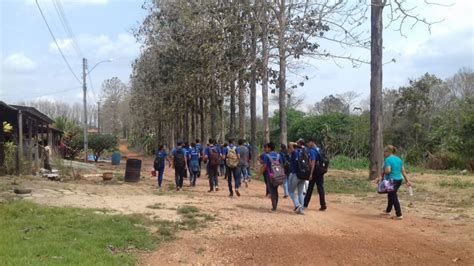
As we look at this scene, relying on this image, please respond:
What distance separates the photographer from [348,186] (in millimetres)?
19922

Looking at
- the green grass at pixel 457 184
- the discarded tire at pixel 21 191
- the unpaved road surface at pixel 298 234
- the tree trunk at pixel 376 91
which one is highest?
the tree trunk at pixel 376 91

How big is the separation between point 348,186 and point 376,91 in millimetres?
4218

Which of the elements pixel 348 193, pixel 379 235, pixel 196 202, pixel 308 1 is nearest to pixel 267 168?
pixel 196 202

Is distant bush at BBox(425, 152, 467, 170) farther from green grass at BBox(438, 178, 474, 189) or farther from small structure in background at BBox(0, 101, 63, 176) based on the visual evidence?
small structure in background at BBox(0, 101, 63, 176)

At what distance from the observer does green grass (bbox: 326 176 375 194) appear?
1853 cm

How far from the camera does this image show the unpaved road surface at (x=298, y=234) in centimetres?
860

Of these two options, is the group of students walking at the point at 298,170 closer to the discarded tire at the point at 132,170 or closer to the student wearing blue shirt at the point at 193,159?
the student wearing blue shirt at the point at 193,159

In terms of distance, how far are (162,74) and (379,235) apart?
28657 mm

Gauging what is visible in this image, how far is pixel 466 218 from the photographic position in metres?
11.9

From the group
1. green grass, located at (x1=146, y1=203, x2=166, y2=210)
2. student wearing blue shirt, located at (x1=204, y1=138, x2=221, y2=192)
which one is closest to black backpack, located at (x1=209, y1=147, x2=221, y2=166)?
student wearing blue shirt, located at (x1=204, y1=138, x2=221, y2=192)

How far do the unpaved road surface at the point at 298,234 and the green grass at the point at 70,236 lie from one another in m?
0.49

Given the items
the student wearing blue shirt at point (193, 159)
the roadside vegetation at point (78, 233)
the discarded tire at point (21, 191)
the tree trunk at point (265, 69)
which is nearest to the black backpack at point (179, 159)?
the student wearing blue shirt at point (193, 159)

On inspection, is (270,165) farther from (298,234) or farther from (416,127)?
(416,127)

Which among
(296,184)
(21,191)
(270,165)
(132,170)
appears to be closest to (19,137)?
(132,170)
